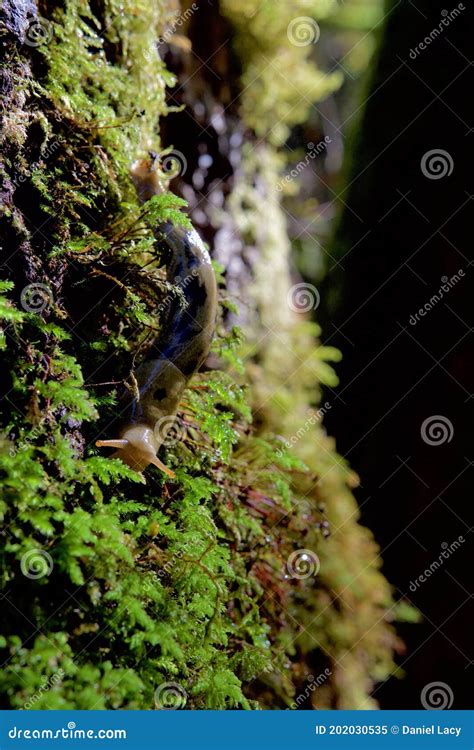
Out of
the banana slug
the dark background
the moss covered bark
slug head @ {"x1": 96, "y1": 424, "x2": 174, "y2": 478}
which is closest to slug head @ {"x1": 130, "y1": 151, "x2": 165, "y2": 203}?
the moss covered bark

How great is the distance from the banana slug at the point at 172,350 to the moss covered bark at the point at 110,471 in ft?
0.22

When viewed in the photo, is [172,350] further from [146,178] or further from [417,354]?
[417,354]

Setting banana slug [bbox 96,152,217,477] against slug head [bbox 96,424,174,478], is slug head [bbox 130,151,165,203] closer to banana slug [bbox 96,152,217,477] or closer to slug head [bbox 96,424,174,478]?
banana slug [bbox 96,152,217,477]

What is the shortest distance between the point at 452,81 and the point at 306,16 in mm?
Answer: 1028

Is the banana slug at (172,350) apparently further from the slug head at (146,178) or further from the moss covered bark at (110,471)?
the slug head at (146,178)

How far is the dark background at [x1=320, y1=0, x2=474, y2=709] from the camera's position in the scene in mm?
3307

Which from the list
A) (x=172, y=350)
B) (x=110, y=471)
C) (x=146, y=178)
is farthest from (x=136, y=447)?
(x=146, y=178)

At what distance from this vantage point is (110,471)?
4.69ft

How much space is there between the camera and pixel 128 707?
1248 mm

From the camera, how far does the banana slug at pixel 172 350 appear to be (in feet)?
5.16

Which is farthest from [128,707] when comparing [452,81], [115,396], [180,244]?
[452,81]

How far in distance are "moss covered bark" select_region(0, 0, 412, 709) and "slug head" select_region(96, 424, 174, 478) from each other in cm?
6

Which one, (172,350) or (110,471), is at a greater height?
(172,350)

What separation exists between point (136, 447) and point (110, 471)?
4.8 inches
